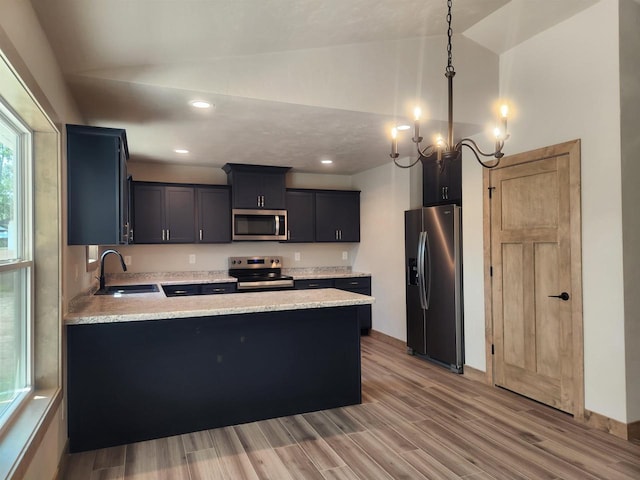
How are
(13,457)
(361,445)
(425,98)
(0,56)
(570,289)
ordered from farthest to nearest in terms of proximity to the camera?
(425,98)
(570,289)
(361,445)
(13,457)
(0,56)

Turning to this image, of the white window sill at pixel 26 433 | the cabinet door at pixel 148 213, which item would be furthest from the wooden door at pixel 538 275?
the cabinet door at pixel 148 213

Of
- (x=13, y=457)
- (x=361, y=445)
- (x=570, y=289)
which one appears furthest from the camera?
(x=570, y=289)

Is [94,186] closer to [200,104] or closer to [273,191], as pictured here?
[200,104]

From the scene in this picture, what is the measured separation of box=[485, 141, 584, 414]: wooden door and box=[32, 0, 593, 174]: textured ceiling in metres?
0.71

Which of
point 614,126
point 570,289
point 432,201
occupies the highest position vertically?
point 614,126

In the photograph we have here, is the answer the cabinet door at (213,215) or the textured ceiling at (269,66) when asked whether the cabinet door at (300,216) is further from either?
the textured ceiling at (269,66)

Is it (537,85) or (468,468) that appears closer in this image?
(468,468)

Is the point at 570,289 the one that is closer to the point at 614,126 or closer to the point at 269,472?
the point at 614,126

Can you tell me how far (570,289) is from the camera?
317cm

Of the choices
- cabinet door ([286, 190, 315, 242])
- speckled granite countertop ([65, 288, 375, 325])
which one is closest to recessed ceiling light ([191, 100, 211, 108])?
speckled granite countertop ([65, 288, 375, 325])

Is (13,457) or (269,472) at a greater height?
(13,457)

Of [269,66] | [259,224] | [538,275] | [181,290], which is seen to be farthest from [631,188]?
[181,290]

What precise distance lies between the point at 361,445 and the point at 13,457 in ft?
6.28

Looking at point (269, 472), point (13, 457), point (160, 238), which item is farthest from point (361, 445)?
point (160, 238)
